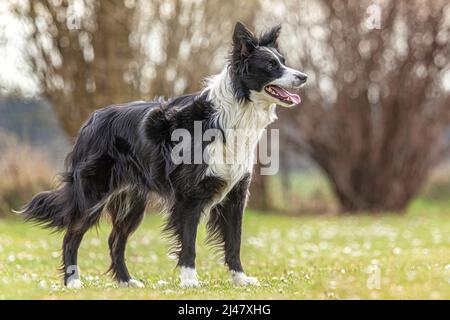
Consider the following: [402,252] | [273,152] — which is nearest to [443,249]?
[402,252]

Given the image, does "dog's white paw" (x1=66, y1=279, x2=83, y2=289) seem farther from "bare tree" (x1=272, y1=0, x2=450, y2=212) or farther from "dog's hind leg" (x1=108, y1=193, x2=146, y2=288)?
"bare tree" (x1=272, y1=0, x2=450, y2=212)

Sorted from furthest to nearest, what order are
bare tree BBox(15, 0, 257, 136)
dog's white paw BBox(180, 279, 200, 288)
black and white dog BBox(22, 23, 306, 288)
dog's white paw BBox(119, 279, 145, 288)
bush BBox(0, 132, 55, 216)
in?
bush BBox(0, 132, 55, 216)
bare tree BBox(15, 0, 257, 136)
dog's white paw BBox(119, 279, 145, 288)
black and white dog BBox(22, 23, 306, 288)
dog's white paw BBox(180, 279, 200, 288)

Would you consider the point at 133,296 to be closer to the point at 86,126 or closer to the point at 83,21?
the point at 86,126

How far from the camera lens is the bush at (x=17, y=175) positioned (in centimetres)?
1664

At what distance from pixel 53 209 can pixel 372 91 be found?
12212 millimetres

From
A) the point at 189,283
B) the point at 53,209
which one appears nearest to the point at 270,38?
the point at 189,283

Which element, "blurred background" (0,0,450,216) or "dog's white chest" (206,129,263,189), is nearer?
"dog's white chest" (206,129,263,189)

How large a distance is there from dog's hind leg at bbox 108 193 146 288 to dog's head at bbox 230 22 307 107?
159cm

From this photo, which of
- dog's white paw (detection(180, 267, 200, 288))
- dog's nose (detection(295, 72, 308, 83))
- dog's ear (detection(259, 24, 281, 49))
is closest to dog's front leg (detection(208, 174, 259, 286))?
dog's white paw (detection(180, 267, 200, 288))

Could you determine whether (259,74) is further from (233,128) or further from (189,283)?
(189,283)

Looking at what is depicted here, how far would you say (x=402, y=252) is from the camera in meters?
10.9

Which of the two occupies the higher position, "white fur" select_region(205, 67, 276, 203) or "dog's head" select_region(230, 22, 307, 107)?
"dog's head" select_region(230, 22, 307, 107)

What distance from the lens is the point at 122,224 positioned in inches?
311

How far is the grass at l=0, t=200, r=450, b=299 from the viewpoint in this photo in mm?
6531
